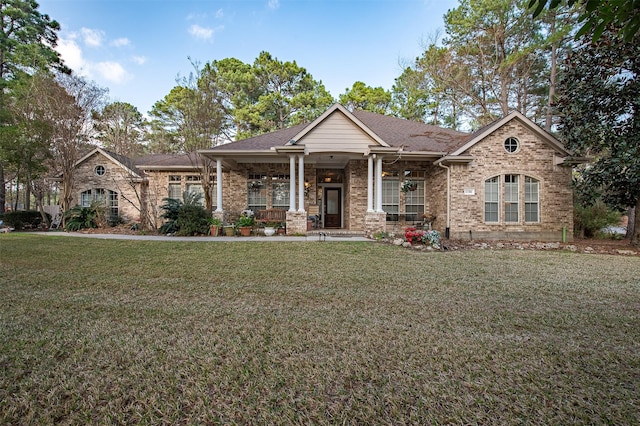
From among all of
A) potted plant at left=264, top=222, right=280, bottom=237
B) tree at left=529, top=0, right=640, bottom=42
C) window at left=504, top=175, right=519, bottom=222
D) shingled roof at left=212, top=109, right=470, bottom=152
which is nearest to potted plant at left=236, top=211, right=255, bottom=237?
potted plant at left=264, top=222, right=280, bottom=237

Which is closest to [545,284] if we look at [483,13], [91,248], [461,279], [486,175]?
[461,279]

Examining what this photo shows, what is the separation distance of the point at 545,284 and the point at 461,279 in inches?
53.9

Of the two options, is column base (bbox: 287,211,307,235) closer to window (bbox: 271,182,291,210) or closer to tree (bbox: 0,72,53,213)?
window (bbox: 271,182,291,210)

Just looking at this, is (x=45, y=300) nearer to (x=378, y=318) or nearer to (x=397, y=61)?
(x=378, y=318)

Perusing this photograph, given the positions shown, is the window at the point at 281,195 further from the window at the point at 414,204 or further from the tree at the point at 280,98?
the tree at the point at 280,98

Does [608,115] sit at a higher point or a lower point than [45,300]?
higher

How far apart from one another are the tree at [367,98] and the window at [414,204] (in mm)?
11832

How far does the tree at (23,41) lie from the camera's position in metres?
16.0

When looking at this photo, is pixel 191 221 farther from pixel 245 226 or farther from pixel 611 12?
pixel 611 12

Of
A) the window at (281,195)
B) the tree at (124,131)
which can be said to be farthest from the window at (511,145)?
the tree at (124,131)

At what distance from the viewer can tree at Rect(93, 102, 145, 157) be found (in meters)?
22.0

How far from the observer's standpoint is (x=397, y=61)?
1717 cm

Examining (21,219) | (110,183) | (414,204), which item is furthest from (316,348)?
(21,219)

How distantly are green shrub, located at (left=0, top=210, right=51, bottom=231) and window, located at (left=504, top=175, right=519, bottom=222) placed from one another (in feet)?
74.4
